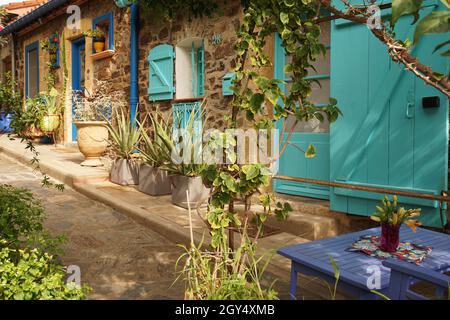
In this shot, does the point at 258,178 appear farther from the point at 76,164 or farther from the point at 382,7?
the point at 76,164

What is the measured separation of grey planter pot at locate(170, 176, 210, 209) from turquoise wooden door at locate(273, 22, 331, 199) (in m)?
0.85

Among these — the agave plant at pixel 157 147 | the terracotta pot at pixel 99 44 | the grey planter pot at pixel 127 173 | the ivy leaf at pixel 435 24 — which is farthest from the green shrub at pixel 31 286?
the terracotta pot at pixel 99 44

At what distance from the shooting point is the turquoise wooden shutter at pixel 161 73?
6234 mm

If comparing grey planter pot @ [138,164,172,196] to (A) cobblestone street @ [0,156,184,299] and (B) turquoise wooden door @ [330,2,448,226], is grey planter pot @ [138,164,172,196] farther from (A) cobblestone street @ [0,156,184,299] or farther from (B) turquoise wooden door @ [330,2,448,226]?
(B) turquoise wooden door @ [330,2,448,226]

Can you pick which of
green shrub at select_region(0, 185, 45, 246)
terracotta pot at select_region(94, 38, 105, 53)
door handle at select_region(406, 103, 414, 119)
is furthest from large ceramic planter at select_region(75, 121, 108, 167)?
door handle at select_region(406, 103, 414, 119)

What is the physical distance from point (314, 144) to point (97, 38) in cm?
546

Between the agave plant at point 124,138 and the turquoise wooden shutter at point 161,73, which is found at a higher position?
the turquoise wooden shutter at point 161,73

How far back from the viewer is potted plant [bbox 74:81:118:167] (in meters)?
6.67

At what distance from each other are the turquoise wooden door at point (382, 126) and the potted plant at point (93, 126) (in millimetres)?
3877

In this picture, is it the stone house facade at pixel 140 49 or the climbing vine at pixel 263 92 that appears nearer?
the climbing vine at pixel 263 92

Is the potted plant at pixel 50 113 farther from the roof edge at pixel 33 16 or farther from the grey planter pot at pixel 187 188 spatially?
the grey planter pot at pixel 187 188

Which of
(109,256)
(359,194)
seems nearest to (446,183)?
(359,194)

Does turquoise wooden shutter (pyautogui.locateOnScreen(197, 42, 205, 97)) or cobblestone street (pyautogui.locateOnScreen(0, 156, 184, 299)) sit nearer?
cobblestone street (pyautogui.locateOnScreen(0, 156, 184, 299))

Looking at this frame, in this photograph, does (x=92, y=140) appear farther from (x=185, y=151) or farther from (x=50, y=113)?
(x=50, y=113)
